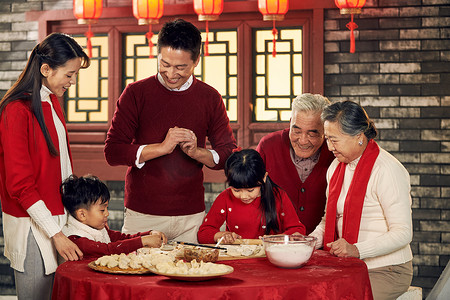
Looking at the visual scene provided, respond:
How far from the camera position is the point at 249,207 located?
3.25 metres

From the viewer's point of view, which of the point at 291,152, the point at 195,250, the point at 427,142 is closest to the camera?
the point at 195,250

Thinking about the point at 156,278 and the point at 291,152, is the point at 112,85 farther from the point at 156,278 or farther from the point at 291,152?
the point at 156,278

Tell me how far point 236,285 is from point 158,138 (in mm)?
1238

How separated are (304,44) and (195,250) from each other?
4225 millimetres

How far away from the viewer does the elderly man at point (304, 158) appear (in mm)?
3459

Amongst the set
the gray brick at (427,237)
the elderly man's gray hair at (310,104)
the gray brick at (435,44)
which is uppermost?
the gray brick at (435,44)

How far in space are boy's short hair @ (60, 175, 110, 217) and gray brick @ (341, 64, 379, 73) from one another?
12.8 feet

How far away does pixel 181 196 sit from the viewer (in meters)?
3.38

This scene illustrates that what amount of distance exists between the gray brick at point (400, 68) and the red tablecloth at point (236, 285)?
401cm

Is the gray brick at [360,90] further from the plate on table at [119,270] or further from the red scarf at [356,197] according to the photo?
the plate on table at [119,270]

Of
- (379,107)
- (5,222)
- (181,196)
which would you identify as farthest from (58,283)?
(379,107)

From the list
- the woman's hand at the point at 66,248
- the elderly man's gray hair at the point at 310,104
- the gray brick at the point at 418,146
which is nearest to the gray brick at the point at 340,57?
the gray brick at the point at 418,146

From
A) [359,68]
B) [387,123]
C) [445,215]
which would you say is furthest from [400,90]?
[445,215]

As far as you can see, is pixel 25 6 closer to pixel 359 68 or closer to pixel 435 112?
pixel 359 68
